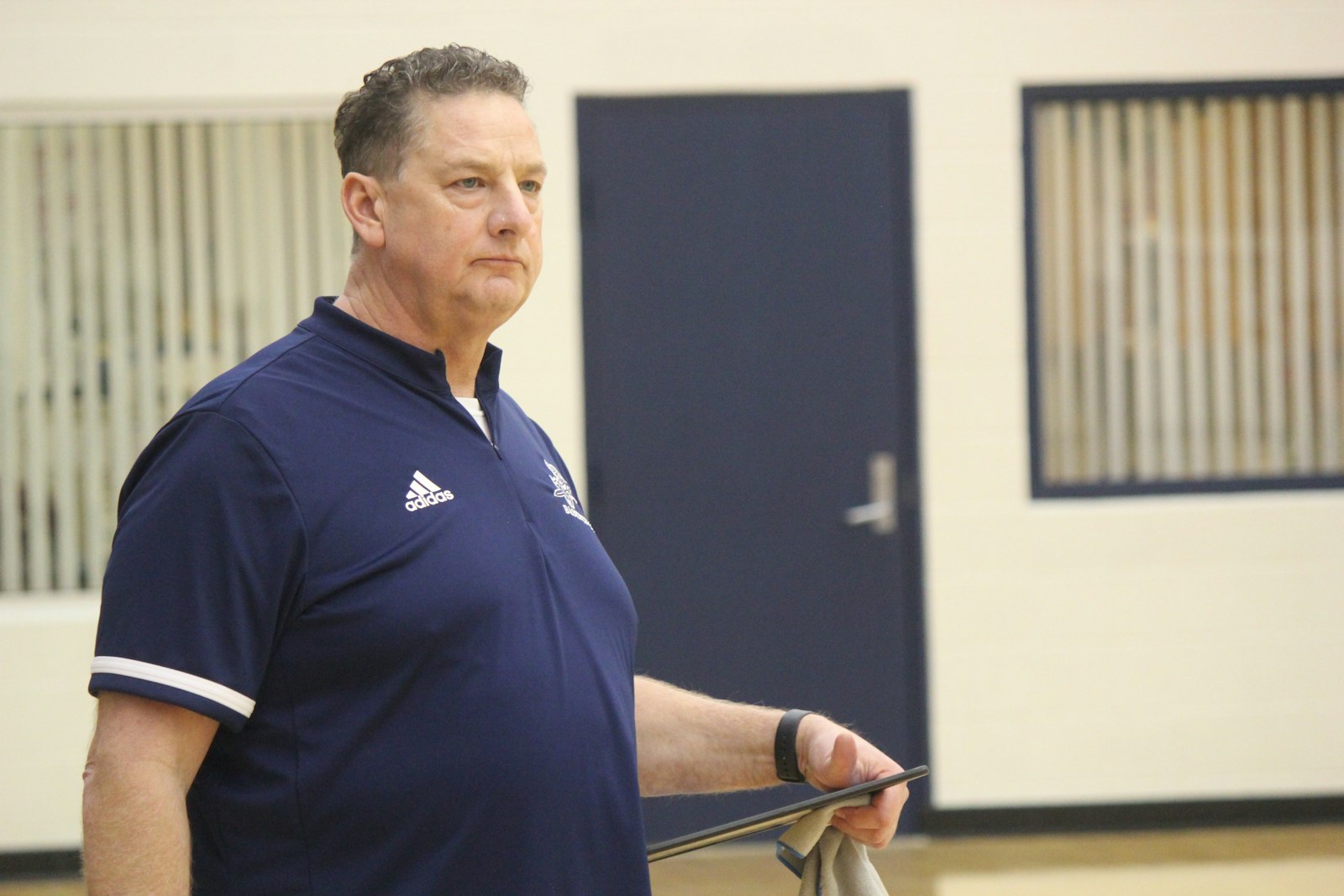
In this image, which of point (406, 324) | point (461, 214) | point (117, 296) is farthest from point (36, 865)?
point (461, 214)

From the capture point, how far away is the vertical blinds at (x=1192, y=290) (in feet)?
16.5

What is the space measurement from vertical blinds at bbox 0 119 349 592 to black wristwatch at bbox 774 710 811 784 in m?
3.42

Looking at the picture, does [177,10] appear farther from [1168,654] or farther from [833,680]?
[1168,654]

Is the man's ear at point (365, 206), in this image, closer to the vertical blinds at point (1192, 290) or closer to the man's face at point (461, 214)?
the man's face at point (461, 214)

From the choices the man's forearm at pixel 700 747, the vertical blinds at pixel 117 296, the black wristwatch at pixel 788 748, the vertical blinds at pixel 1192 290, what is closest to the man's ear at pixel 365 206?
the man's forearm at pixel 700 747

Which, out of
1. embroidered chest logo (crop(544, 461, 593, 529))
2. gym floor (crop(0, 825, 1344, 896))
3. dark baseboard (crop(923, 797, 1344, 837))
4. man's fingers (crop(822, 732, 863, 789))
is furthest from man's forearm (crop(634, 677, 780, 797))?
dark baseboard (crop(923, 797, 1344, 837))

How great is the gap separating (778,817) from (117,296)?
3872 mm

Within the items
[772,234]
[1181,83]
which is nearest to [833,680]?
[772,234]

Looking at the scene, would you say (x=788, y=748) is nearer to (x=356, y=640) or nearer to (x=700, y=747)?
(x=700, y=747)

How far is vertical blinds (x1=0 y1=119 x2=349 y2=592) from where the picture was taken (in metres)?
4.82

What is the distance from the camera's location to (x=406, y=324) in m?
1.59

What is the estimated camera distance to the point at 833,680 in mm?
4887

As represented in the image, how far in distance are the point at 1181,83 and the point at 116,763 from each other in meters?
4.58

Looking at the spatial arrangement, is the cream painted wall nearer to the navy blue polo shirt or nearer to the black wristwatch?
the black wristwatch
